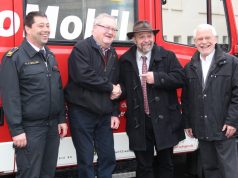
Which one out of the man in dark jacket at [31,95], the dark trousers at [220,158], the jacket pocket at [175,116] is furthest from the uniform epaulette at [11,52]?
the dark trousers at [220,158]

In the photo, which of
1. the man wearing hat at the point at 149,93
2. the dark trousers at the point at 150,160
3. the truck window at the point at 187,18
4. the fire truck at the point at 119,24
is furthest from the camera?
the truck window at the point at 187,18

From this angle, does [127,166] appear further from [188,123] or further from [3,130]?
[3,130]

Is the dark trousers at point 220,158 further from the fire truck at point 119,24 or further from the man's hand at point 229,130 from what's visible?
the fire truck at point 119,24

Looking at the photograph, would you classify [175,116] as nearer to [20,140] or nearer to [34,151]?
[34,151]

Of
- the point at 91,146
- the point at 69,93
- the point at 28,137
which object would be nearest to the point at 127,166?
the point at 91,146

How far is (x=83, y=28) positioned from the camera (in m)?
3.94

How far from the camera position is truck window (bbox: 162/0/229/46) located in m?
4.39

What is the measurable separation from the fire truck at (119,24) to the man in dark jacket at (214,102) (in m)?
0.66

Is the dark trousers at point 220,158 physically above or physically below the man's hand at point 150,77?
below

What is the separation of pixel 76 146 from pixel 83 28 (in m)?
1.05

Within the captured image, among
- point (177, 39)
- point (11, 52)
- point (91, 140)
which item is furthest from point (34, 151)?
point (177, 39)

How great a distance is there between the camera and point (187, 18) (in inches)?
179

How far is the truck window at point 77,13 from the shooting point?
148 inches

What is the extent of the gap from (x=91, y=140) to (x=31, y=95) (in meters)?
0.77
